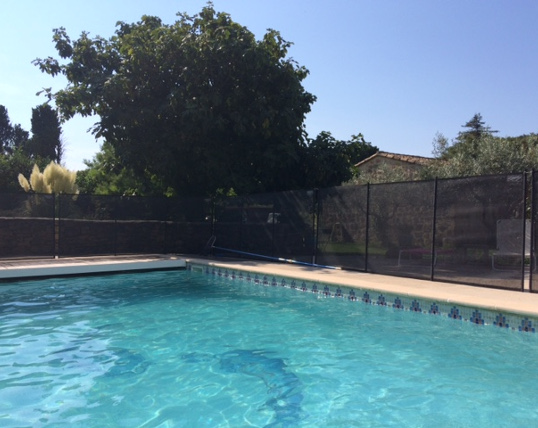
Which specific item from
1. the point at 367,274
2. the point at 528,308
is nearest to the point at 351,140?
the point at 367,274

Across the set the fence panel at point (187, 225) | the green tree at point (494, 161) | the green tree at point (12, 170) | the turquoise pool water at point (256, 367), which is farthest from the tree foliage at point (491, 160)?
the green tree at point (12, 170)

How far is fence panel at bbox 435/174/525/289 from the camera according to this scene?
23.4 ft

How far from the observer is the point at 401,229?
8.67m

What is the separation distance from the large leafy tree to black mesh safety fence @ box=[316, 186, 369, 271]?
3.45 meters

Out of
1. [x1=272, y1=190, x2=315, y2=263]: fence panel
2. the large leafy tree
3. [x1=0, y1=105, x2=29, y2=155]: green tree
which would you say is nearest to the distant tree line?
the large leafy tree

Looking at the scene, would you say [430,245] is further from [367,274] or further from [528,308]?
[528,308]

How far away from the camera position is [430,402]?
381cm

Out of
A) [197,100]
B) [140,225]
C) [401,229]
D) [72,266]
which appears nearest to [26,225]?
[72,266]

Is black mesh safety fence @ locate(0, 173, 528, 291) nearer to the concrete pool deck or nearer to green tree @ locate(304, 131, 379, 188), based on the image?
the concrete pool deck

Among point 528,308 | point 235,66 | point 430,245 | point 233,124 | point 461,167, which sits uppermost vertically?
point 235,66

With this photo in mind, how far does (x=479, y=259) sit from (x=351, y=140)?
788 cm

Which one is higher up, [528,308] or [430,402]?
[528,308]

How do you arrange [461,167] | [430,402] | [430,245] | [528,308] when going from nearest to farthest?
1. [430,402]
2. [528,308]
3. [430,245]
4. [461,167]

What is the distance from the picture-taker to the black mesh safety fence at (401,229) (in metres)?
8.30
